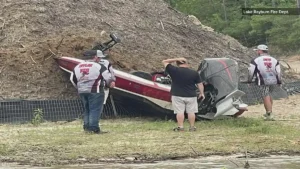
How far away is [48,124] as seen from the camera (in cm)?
1341

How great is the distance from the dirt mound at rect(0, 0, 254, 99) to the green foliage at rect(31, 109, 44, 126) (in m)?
1.03

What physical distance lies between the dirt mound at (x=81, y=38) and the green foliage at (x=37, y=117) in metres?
1.03

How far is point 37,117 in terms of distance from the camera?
13484 millimetres

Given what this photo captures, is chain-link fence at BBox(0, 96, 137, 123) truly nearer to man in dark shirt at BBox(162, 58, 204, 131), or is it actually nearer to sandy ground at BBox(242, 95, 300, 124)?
sandy ground at BBox(242, 95, 300, 124)

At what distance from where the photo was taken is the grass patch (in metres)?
8.84

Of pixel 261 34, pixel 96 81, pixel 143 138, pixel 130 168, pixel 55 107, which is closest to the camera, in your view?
pixel 130 168

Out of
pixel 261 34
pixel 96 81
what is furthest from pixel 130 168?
pixel 261 34

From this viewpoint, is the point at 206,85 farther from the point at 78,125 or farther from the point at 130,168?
the point at 130,168

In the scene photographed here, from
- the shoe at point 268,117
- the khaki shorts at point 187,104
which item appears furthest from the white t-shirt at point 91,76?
the shoe at point 268,117

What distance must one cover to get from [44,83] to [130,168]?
7.83 metres

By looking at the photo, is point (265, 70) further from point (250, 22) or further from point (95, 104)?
point (250, 22)

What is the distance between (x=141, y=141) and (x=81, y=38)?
6.97 m

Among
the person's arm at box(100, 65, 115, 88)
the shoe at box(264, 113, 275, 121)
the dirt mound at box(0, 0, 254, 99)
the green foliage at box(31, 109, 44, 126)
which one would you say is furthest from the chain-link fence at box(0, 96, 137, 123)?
the shoe at box(264, 113, 275, 121)

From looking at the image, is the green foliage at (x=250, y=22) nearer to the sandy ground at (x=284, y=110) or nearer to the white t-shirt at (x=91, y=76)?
the sandy ground at (x=284, y=110)
